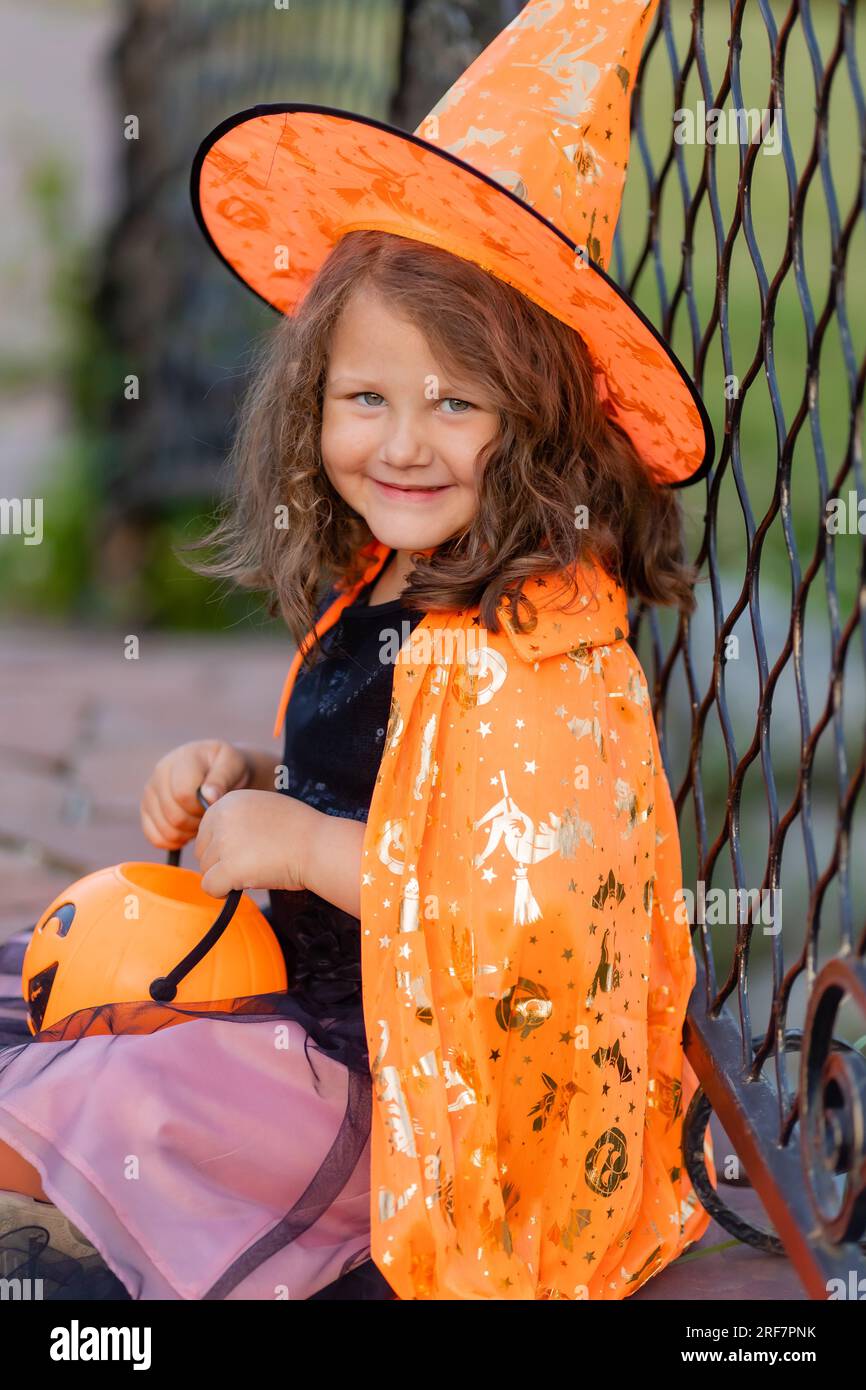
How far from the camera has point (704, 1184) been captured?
1844 millimetres

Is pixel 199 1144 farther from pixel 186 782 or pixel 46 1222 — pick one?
pixel 186 782

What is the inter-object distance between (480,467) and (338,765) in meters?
0.44

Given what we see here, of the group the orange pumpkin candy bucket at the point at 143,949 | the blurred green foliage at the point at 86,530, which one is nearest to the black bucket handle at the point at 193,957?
the orange pumpkin candy bucket at the point at 143,949

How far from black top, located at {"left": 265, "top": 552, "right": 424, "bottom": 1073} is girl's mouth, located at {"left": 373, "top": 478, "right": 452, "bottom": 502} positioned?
0.55ft

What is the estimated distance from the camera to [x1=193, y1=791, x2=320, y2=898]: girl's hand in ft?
5.75

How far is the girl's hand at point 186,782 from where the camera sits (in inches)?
82.3

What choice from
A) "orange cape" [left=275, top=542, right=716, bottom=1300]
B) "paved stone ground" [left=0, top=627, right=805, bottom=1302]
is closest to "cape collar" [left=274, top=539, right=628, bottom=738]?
"orange cape" [left=275, top=542, right=716, bottom=1300]

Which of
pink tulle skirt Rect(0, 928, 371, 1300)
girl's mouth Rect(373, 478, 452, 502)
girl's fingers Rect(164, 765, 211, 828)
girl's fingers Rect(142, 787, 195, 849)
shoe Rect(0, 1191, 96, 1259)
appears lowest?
shoe Rect(0, 1191, 96, 1259)

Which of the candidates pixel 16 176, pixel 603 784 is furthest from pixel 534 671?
pixel 16 176

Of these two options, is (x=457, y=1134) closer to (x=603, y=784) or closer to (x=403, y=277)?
(x=603, y=784)

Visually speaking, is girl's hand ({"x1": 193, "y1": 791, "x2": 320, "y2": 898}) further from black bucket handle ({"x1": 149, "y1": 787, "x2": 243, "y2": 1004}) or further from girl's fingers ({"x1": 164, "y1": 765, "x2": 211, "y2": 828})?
girl's fingers ({"x1": 164, "y1": 765, "x2": 211, "y2": 828})

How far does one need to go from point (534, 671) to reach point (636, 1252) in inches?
29.2

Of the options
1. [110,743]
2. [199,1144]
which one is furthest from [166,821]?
[110,743]

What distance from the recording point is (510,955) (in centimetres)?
161
